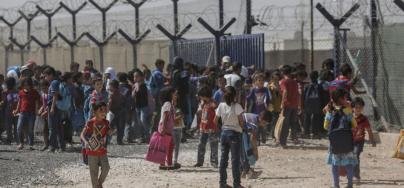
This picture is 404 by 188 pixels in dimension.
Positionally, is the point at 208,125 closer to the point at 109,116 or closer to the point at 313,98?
the point at 109,116

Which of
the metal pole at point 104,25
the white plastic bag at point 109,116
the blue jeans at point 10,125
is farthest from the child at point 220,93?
the metal pole at point 104,25

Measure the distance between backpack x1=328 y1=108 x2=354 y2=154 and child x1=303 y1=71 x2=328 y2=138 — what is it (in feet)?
19.1

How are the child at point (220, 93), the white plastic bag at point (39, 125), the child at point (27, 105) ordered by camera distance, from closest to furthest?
1. the child at point (220, 93)
2. the child at point (27, 105)
3. the white plastic bag at point (39, 125)

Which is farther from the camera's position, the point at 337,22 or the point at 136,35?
the point at 136,35

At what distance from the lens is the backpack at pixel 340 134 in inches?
361

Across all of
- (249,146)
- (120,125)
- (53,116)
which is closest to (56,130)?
(53,116)

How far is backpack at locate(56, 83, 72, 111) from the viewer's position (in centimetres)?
1355

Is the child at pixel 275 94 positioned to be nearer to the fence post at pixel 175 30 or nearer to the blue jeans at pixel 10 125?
the fence post at pixel 175 30

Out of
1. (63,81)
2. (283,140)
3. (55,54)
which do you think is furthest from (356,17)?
(55,54)

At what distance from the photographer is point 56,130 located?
45.0 feet

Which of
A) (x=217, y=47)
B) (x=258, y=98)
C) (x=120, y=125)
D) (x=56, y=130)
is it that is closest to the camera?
(x=56, y=130)

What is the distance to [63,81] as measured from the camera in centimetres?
1380

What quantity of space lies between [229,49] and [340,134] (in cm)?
856

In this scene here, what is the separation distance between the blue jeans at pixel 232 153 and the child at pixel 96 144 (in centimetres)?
130
